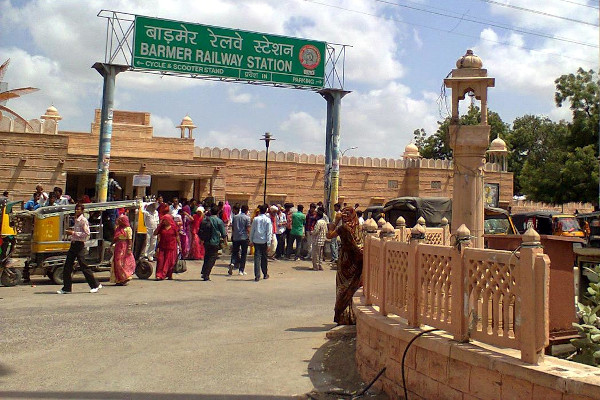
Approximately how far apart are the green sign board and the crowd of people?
3.93 m

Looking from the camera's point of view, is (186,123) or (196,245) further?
(186,123)

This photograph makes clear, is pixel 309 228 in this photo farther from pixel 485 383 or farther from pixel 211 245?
pixel 485 383

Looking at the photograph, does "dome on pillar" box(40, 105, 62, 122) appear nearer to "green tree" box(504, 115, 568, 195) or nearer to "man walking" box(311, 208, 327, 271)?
"man walking" box(311, 208, 327, 271)

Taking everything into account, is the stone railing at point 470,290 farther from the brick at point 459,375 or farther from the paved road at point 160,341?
the paved road at point 160,341

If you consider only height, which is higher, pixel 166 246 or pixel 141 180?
pixel 141 180

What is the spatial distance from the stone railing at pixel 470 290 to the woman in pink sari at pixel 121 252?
7.12 metres

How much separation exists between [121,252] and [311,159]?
18.2m

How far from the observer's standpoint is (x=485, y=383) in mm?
3947

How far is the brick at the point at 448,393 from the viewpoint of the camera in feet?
13.8

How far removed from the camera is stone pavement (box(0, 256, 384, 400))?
5.39 m

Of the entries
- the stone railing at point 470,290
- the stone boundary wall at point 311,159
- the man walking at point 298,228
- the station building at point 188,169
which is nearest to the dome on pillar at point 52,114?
the station building at point 188,169

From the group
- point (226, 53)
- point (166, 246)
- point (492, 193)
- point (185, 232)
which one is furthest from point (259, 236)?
point (492, 193)

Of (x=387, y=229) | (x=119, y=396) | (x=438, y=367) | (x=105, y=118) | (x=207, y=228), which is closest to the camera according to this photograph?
(x=438, y=367)

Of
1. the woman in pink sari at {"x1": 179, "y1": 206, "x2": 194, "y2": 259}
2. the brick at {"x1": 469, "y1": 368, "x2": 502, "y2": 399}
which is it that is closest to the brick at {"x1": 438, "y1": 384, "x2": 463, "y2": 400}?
the brick at {"x1": 469, "y1": 368, "x2": 502, "y2": 399}
